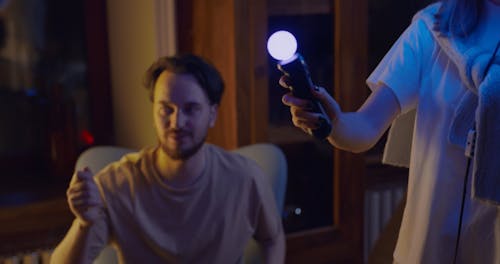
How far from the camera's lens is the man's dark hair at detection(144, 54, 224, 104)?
161 cm

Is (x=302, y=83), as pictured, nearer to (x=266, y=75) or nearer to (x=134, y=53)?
(x=266, y=75)

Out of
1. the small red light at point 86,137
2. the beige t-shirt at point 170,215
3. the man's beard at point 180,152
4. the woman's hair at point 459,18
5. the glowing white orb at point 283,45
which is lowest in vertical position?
the beige t-shirt at point 170,215

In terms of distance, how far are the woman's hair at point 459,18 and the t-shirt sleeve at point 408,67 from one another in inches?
1.2

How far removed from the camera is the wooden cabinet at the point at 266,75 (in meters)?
1.96

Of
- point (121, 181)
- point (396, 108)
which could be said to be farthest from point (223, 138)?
point (396, 108)

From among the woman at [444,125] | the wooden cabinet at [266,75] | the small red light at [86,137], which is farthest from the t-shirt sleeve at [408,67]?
the small red light at [86,137]

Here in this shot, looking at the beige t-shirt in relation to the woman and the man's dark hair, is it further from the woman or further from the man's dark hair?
the woman

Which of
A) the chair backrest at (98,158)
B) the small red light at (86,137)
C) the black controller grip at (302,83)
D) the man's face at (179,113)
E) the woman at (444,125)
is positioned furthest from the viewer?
the small red light at (86,137)

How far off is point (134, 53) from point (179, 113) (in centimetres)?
78

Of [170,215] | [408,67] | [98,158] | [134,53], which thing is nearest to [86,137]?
[134,53]

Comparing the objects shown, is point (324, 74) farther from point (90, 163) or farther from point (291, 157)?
point (90, 163)

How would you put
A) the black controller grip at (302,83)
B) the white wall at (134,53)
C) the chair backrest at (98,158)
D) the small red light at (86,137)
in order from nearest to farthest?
the black controller grip at (302,83)
the chair backrest at (98,158)
the white wall at (134,53)
the small red light at (86,137)

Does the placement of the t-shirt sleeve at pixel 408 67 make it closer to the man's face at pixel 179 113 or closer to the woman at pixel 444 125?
the woman at pixel 444 125

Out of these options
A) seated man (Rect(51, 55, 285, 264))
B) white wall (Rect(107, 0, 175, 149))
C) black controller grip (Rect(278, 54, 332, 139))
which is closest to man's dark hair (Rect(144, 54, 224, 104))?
seated man (Rect(51, 55, 285, 264))
